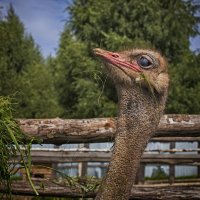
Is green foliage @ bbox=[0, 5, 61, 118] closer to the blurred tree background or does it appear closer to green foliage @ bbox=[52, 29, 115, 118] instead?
the blurred tree background

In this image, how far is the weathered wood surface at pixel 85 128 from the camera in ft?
13.6

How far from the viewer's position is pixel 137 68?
10.1ft

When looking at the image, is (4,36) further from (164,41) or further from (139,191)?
(139,191)

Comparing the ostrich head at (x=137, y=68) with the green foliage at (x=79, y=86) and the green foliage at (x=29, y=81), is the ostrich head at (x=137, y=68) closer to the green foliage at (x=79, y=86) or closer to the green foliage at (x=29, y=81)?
the green foliage at (x=79, y=86)

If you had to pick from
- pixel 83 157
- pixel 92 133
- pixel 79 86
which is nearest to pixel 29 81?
pixel 79 86

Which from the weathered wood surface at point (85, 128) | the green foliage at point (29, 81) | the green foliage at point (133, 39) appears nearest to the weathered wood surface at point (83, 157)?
the weathered wood surface at point (85, 128)

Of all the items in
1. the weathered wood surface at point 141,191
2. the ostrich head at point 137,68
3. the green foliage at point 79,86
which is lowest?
the weathered wood surface at point 141,191

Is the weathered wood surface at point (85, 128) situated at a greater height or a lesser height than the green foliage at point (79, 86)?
lesser

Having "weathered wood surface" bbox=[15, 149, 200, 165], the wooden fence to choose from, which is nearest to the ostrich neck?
the wooden fence

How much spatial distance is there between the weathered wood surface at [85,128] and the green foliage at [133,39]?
14.5 m

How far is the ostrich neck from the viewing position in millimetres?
2787

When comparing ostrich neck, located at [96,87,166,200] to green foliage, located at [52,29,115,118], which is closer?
ostrich neck, located at [96,87,166,200]

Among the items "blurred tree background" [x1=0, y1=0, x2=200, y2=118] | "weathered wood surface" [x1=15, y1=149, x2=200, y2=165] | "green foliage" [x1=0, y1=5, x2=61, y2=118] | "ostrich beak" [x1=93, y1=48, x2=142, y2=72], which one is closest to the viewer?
"ostrich beak" [x1=93, y1=48, x2=142, y2=72]

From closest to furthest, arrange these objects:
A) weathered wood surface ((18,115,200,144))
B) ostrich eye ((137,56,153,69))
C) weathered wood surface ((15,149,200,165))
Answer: ostrich eye ((137,56,153,69)), weathered wood surface ((18,115,200,144)), weathered wood surface ((15,149,200,165))
